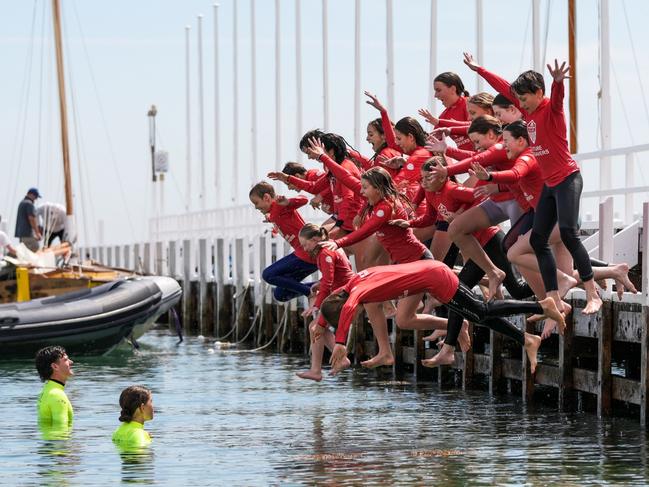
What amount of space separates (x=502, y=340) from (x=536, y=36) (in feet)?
26.9

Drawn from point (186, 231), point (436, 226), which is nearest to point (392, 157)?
point (436, 226)

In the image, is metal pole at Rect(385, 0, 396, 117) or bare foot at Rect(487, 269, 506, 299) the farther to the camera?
metal pole at Rect(385, 0, 396, 117)

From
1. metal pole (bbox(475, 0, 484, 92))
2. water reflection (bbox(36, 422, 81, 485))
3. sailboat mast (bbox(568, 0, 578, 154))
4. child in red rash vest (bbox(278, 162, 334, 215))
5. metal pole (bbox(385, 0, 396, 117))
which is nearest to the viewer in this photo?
water reflection (bbox(36, 422, 81, 485))

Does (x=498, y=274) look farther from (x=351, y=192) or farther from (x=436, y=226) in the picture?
(x=351, y=192)

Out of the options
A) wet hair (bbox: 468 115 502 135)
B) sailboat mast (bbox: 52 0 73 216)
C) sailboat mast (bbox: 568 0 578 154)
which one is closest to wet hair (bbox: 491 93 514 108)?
wet hair (bbox: 468 115 502 135)

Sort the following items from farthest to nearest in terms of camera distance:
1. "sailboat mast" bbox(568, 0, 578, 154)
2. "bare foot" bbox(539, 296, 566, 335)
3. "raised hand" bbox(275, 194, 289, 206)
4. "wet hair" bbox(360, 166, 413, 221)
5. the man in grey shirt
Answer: the man in grey shirt, "sailboat mast" bbox(568, 0, 578, 154), "raised hand" bbox(275, 194, 289, 206), "wet hair" bbox(360, 166, 413, 221), "bare foot" bbox(539, 296, 566, 335)

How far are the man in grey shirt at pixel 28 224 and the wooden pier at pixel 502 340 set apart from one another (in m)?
3.57

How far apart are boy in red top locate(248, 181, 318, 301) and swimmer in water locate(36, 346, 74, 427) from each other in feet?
10.7

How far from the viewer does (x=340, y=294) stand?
51.2ft

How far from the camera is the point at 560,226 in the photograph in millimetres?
14539

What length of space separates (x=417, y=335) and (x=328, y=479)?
8374 millimetres

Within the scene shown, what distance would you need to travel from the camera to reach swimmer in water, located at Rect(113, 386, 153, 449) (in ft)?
49.6

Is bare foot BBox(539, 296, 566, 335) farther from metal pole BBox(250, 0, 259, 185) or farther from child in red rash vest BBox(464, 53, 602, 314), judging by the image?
metal pole BBox(250, 0, 259, 185)

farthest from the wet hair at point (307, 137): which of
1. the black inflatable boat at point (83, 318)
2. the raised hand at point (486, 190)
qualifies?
the black inflatable boat at point (83, 318)
